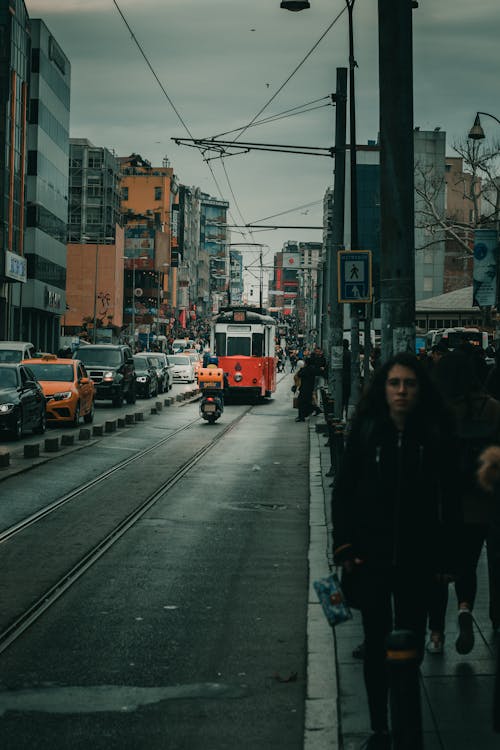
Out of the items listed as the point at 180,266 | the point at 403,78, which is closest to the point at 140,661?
the point at 403,78

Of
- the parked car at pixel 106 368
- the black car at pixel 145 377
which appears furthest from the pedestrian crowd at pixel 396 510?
the black car at pixel 145 377

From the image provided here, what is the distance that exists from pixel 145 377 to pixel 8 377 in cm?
2281

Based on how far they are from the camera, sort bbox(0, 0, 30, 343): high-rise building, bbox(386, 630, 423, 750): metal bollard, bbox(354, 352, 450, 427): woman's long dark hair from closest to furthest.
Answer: bbox(386, 630, 423, 750): metal bollard
bbox(354, 352, 450, 427): woman's long dark hair
bbox(0, 0, 30, 343): high-rise building

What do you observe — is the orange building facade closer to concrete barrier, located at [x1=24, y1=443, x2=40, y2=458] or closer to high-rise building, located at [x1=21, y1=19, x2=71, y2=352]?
high-rise building, located at [x1=21, y1=19, x2=71, y2=352]

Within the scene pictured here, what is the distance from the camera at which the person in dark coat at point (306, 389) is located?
34.4 metres

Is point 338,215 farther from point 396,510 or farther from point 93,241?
point 93,241

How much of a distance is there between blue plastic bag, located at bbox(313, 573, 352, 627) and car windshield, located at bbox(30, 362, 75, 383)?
25.9 metres

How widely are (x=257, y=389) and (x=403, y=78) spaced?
34.5 m

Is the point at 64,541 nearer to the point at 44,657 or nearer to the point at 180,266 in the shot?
the point at 44,657

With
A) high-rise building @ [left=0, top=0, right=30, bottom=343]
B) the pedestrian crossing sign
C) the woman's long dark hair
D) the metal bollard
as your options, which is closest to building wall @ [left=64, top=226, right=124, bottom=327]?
high-rise building @ [left=0, top=0, right=30, bottom=343]

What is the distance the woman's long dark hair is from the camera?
5.20m

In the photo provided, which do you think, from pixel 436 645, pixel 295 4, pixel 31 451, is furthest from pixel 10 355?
pixel 436 645

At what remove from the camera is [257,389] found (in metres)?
44.4

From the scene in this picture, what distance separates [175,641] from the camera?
7871mm
